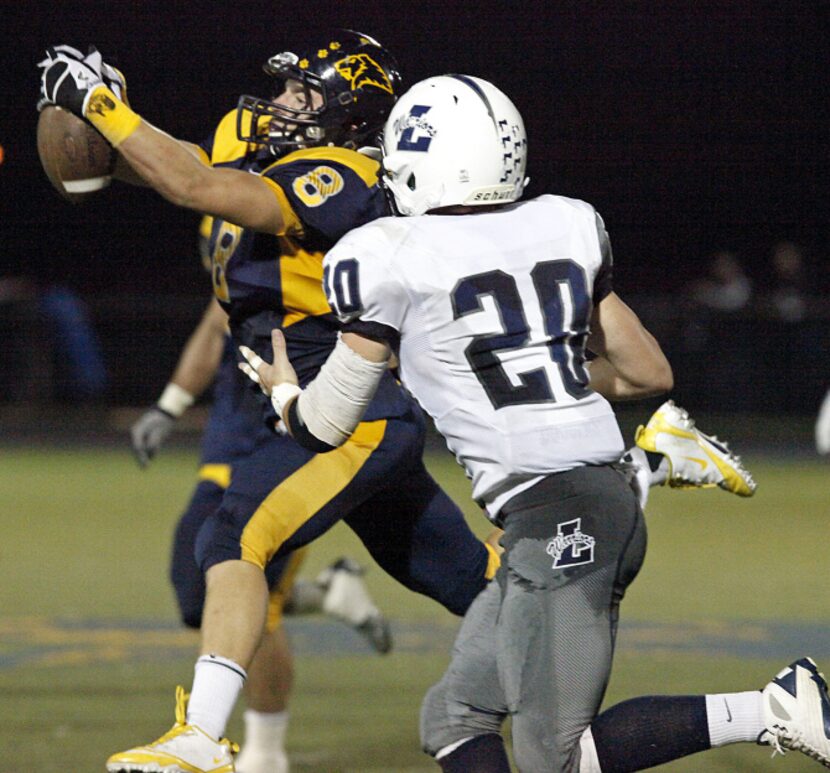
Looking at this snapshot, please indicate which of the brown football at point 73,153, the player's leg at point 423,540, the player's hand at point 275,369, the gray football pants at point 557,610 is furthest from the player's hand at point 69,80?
the gray football pants at point 557,610

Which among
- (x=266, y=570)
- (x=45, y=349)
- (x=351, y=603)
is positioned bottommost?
(x=45, y=349)

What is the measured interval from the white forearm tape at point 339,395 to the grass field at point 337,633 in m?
1.32

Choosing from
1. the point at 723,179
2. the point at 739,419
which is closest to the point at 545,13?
the point at 723,179

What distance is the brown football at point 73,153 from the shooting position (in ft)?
11.7

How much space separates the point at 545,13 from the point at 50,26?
5.10 m

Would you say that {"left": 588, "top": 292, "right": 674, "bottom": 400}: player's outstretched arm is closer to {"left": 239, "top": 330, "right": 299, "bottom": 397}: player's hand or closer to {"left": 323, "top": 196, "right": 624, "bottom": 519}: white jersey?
{"left": 323, "top": 196, "right": 624, "bottom": 519}: white jersey

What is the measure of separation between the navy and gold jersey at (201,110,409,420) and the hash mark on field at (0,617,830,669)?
2105mm

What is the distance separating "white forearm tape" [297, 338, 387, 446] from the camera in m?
2.87

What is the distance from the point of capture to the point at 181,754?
2.90 metres

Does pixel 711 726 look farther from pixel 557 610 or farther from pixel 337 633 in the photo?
pixel 337 633

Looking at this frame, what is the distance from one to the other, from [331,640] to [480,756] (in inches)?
120

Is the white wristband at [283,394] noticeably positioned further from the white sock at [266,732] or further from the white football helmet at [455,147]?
the white sock at [266,732]

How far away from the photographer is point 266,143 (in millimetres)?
3600

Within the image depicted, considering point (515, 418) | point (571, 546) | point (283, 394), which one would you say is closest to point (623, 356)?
point (515, 418)
